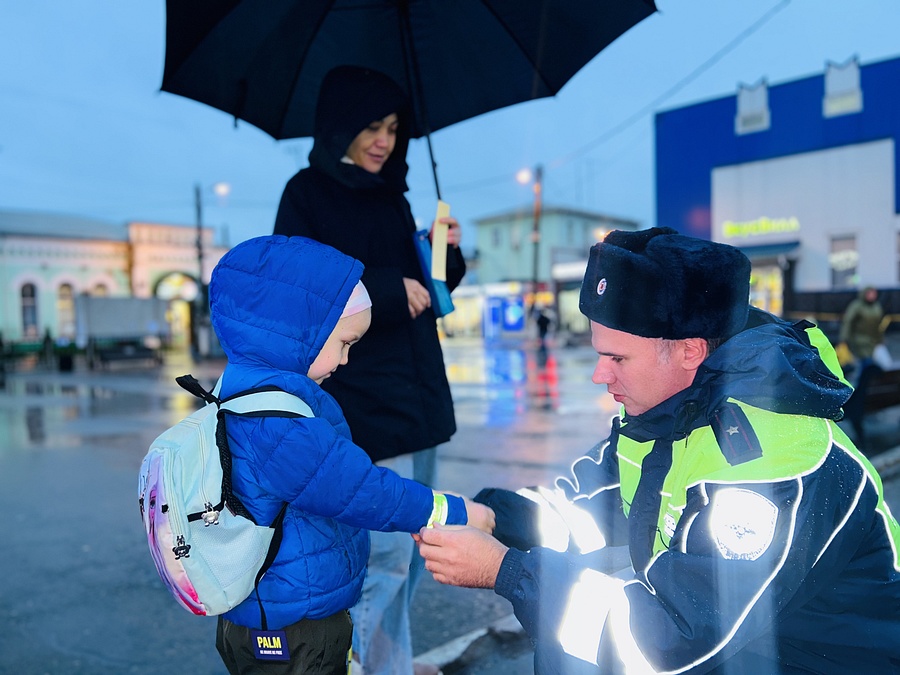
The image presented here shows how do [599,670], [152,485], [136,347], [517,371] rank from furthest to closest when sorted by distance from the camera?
[136,347], [517,371], [152,485], [599,670]

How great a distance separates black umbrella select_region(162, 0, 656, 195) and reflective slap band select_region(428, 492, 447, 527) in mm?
1670

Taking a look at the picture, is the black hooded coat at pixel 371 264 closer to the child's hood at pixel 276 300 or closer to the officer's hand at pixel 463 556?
the child's hood at pixel 276 300

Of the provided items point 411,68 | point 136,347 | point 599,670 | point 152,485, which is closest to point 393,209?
point 411,68

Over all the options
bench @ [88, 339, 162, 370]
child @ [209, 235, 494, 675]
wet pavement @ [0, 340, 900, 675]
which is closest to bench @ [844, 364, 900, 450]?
wet pavement @ [0, 340, 900, 675]

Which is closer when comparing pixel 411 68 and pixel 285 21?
pixel 285 21

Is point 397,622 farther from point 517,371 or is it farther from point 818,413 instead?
point 517,371

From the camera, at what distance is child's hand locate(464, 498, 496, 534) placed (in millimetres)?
1924

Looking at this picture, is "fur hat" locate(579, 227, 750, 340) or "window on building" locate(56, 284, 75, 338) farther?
"window on building" locate(56, 284, 75, 338)

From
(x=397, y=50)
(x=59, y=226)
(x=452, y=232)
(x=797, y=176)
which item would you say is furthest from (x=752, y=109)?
(x=59, y=226)

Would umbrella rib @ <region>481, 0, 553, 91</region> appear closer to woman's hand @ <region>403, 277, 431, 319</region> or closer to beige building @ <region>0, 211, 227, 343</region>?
woman's hand @ <region>403, 277, 431, 319</region>

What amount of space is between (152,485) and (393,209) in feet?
4.68

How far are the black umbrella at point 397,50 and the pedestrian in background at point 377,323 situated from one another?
44 centimetres

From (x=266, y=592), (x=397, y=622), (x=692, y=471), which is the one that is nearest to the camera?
(x=692, y=471)

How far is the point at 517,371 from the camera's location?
18625 millimetres
